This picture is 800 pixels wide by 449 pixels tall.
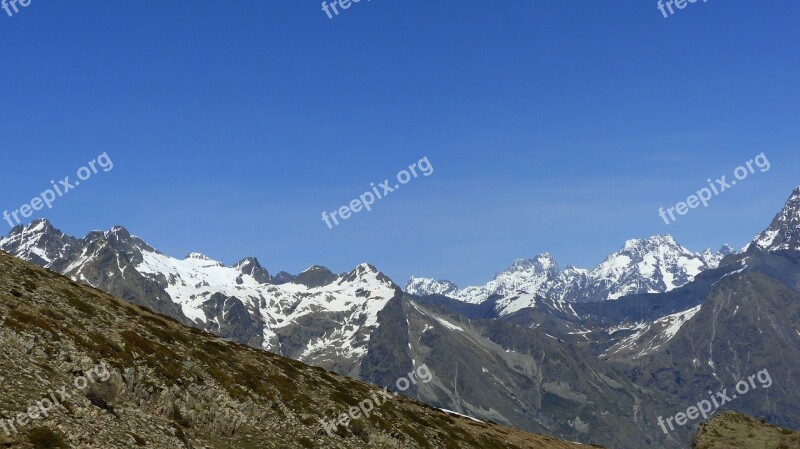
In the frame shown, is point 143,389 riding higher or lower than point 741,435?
higher

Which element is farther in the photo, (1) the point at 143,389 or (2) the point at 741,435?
(2) the point at 741,435

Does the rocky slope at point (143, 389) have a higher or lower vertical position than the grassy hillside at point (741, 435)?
higher

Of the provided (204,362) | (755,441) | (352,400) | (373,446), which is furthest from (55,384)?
(755,441)

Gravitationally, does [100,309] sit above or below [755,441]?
above

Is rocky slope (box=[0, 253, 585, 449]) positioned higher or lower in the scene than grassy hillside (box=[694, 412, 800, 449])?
higher

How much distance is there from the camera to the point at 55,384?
4362cm

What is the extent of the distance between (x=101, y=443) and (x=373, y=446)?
95.2 feet

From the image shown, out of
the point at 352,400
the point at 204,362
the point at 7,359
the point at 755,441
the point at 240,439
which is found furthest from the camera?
the point at 755,441

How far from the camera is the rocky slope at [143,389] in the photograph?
41003 millimetres

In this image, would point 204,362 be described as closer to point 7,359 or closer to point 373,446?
point 373,446

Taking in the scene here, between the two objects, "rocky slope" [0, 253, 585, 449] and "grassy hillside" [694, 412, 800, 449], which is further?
"grassy hillside" [694, 412, 800, 449]

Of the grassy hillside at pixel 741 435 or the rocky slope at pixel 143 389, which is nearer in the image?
the rocky slope at pixel 143 389

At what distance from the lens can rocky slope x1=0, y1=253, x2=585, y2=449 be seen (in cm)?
4100

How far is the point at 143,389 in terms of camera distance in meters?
49.8
